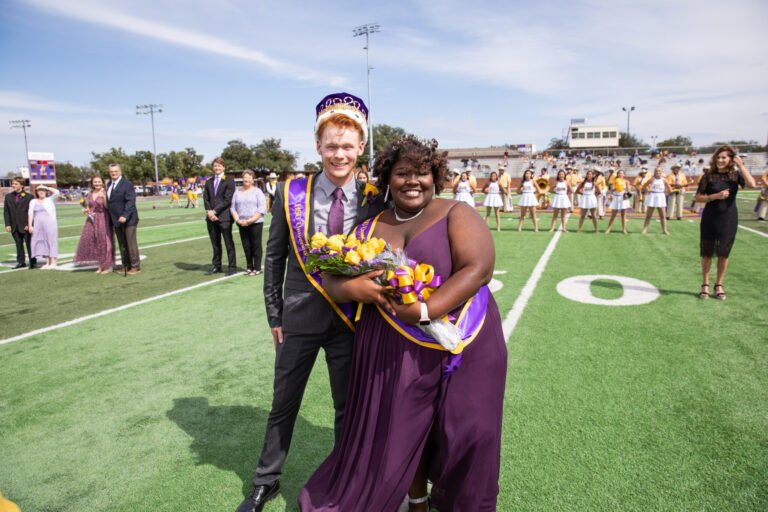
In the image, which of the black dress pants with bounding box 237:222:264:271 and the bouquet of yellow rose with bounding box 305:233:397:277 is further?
the black dress pants with bounding box 237:222:264:271

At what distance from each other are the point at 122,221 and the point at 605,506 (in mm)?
9261

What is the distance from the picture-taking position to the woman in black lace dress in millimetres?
5938

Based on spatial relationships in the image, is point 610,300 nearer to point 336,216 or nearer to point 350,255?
point 336,216

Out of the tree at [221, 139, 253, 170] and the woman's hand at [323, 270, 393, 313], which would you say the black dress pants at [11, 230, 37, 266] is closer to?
the woman's hand at [323, 270, 393, 313]

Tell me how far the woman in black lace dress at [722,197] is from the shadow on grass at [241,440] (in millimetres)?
5483

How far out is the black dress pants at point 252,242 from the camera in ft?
29.8

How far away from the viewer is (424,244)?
2059 mm

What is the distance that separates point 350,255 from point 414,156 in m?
0.55

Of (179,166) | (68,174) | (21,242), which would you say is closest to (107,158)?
(179,166)

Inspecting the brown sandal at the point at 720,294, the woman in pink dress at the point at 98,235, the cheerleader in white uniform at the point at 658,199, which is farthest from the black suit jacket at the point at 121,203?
the cheerleader in white uniform at the point at 658,199

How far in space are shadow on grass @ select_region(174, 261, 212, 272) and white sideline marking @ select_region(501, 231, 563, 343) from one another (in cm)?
635

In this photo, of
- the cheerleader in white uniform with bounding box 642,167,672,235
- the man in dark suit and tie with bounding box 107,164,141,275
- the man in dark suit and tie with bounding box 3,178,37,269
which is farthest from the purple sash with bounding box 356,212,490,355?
the cheerleader in white uniform with bounding box 642,167,672,235

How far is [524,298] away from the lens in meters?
6.60

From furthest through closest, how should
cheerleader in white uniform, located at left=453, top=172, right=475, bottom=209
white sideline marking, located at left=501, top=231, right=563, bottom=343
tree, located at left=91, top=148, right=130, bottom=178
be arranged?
tree, located at left=91, top=148, right=130, bottom=178
cheerleader in white uniform, located at left=453, top=172, right=475, bottom=209
white sideline marking, located at left=501, top=231, right=563, bottom=343
